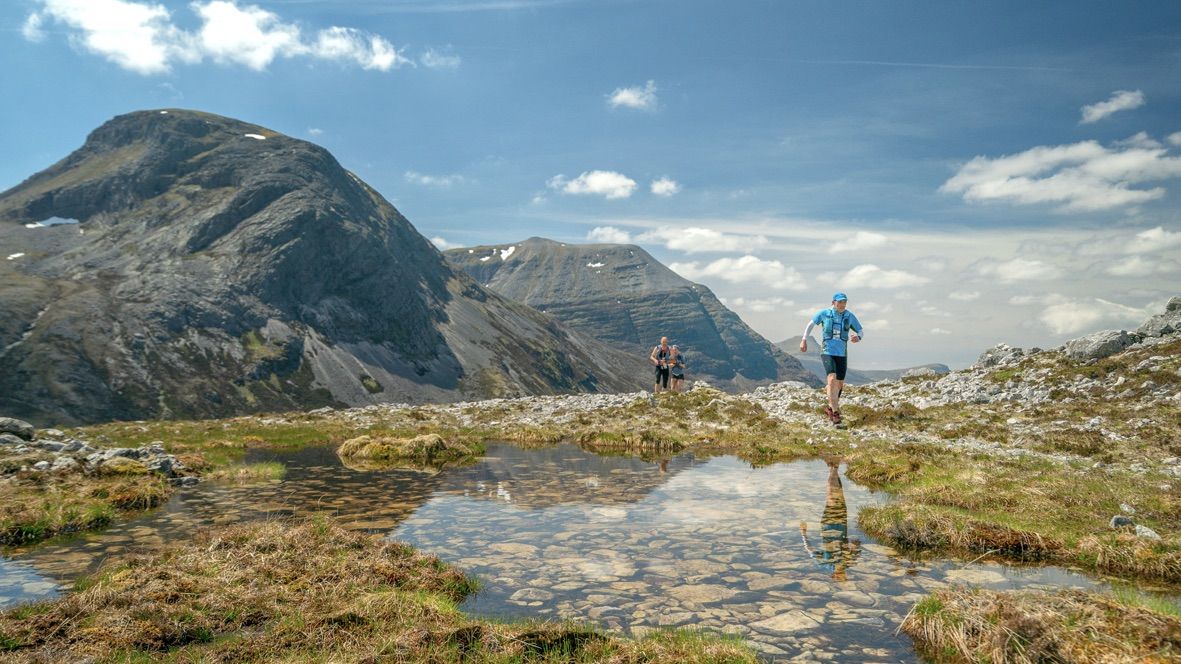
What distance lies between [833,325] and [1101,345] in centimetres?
1774

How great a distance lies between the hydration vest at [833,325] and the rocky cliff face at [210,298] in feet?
387

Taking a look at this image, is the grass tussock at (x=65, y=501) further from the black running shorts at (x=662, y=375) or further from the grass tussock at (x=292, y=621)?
the black running shorts at (x=662, y=375)

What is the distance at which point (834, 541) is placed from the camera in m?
9.64

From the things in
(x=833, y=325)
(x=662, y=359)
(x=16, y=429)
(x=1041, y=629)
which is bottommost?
(x=16, y=429)

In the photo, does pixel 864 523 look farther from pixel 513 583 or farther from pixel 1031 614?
pixel 513 583

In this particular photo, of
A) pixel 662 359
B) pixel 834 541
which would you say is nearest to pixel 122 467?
pixel 834 541

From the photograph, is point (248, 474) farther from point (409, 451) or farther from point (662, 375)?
point (662, 375)

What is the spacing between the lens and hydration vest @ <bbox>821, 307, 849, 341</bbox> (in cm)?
2275

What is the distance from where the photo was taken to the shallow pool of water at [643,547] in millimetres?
6855

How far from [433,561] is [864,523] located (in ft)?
23.6

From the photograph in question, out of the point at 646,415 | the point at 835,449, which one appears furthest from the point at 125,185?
the point at 835,449

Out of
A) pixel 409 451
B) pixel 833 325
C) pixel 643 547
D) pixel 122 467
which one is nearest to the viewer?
pixel 643 547

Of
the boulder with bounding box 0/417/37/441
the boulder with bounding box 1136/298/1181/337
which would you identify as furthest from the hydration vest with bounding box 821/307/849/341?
the boulder with bounding box 0/417/37/441

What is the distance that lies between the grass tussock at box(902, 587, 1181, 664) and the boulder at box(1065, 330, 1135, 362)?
30547mm
